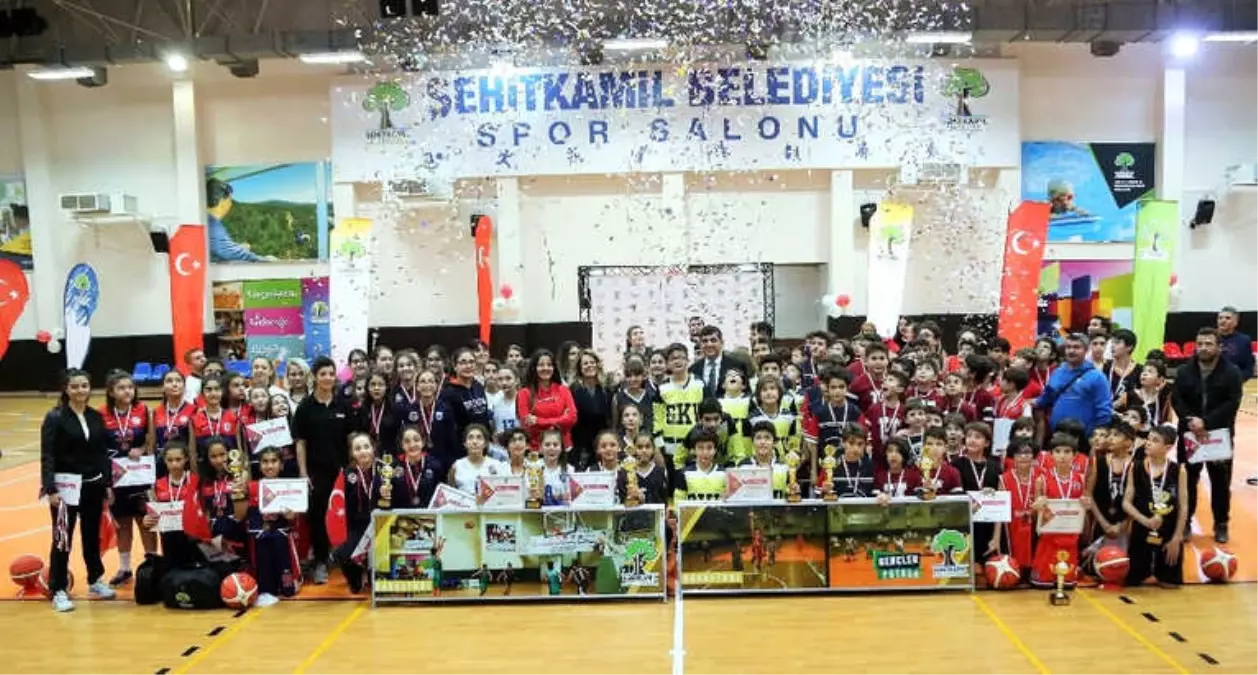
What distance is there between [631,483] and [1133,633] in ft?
8.99

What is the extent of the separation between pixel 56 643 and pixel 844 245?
1333cm

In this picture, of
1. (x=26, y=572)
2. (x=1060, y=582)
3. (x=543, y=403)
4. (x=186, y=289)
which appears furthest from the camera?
(x=186, y=289)

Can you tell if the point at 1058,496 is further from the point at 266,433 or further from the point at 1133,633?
the point at 266,433

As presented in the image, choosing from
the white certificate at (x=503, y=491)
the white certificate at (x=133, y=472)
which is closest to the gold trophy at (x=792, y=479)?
the white certificate at (x=503, y=491)

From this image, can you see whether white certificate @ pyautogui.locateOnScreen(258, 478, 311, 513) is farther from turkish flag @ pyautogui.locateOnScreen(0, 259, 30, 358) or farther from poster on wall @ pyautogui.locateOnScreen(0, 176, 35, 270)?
poster on wall @ pyautogui.locateOnScreen(0, 176, 35, 270)

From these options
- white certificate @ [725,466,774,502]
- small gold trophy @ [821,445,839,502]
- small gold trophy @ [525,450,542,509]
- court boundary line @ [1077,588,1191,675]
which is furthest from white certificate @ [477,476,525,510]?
court boundary line @ [1077,588,1191,675]

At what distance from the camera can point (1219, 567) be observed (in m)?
5.70

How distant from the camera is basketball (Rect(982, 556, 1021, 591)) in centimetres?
557

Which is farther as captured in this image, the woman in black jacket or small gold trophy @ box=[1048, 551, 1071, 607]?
the woman in black jacket

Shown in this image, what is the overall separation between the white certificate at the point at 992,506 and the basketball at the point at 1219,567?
4.36ft

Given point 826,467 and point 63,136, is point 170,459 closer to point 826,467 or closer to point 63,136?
point 826,467

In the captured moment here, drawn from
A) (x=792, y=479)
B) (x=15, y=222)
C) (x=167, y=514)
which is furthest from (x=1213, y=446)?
(x=15, y=222)

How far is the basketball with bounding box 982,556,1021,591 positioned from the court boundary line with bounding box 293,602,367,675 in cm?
368

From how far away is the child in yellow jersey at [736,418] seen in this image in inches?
243
